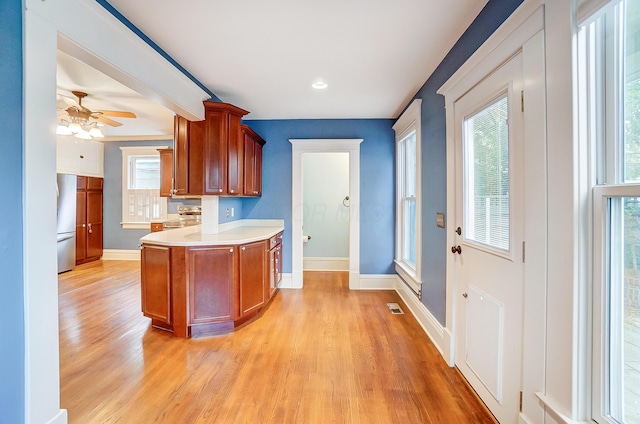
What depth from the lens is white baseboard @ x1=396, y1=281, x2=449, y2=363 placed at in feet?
7.86

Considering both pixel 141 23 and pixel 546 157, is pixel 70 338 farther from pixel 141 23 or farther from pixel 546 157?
pixel 546 157

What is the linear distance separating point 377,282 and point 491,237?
8.60 feet

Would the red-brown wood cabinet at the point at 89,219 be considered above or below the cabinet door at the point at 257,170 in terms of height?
below

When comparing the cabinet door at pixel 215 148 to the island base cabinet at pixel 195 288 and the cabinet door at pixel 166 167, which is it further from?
the cabinet door at pixel 166 167

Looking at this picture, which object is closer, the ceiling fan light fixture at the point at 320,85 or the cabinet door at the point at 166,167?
the ceiling fan light fixture at the point at 320,85

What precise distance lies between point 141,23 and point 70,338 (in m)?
2.79

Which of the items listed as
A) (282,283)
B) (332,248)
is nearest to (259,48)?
(282,283)

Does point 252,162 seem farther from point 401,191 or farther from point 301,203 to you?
point 401,191

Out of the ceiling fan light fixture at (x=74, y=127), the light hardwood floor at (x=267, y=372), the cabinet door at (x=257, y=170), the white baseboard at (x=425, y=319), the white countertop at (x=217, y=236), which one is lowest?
the light hardwood floor at (x=267, y=372)

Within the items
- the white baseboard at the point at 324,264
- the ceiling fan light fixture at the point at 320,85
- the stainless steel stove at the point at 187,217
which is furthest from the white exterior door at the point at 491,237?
the stainless steel stove at the point at 187,217

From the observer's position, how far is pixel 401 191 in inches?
153

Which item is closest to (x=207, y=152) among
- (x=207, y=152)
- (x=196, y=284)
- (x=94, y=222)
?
(x=207, y=152)

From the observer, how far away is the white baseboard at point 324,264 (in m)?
5.35

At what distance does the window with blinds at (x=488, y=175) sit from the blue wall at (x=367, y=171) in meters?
2.15
